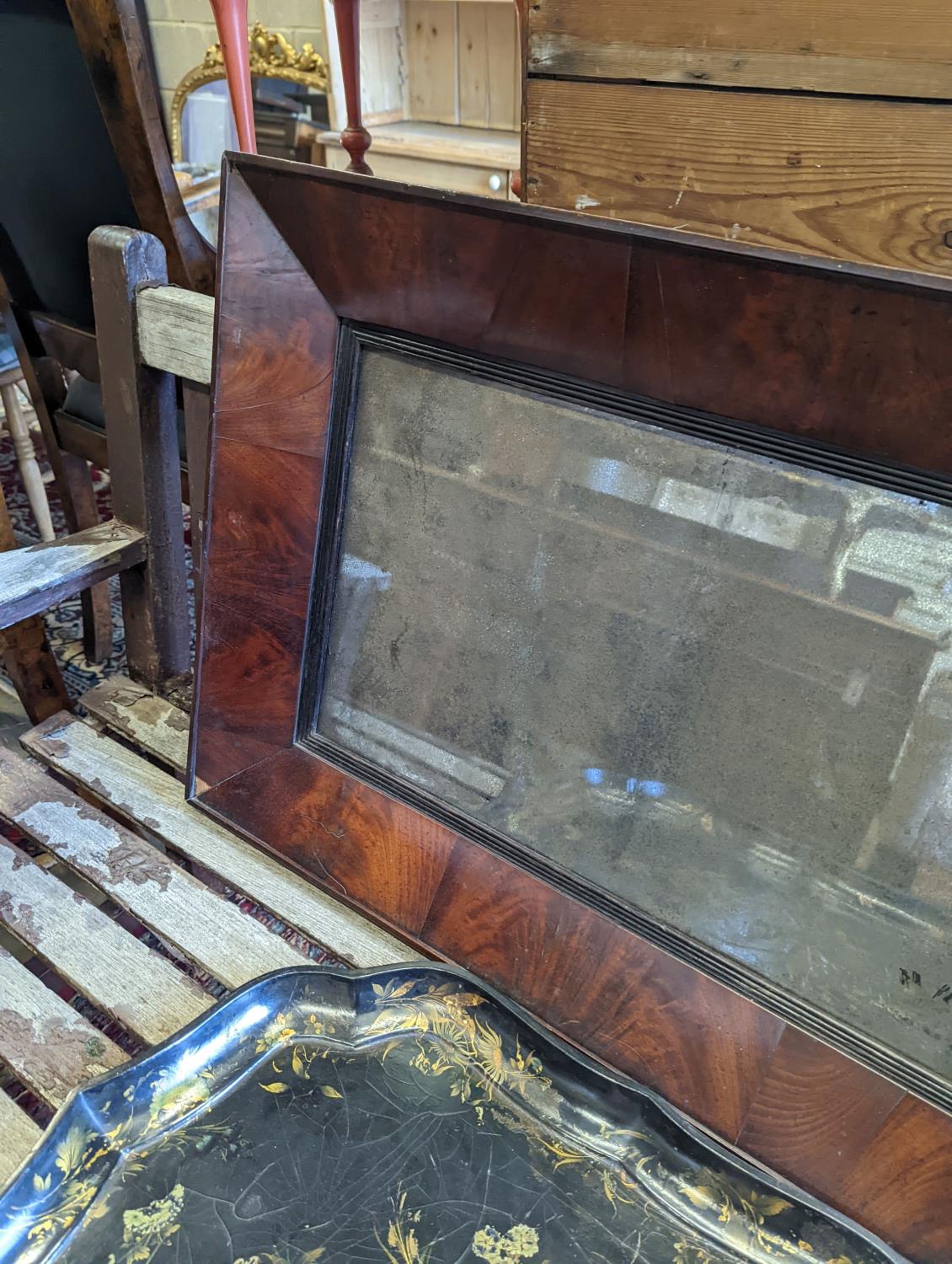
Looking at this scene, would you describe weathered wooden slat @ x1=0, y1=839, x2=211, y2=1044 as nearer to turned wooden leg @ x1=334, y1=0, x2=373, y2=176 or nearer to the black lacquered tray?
the black lacquered tray

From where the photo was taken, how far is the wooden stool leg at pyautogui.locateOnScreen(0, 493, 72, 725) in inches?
45.1

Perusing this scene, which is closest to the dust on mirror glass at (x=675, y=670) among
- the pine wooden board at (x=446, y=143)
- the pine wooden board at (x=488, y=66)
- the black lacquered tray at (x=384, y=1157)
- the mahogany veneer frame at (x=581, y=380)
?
the mahogany veneer frame at (x=581, y=380)

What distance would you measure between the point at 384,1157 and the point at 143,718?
0.60 meters

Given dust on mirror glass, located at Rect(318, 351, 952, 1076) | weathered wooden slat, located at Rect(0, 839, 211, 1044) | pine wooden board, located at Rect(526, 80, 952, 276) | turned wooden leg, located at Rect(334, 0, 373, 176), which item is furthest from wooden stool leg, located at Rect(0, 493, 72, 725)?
turned wooden leg, located at Rect(334, 0, 373, 176)

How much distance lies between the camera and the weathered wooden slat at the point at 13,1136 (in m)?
0.70

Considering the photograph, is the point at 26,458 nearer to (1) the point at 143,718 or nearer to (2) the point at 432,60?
(1) the point at 143,718

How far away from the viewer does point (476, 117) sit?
2.49 m

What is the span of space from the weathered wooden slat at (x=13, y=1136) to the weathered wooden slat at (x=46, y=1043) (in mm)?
20

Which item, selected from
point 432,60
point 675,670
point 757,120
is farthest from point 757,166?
point 432,60

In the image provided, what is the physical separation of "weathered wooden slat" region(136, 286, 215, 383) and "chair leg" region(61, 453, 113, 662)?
0.79 meters

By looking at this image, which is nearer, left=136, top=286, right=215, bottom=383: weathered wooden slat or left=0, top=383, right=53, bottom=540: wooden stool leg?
left=136, top=286, right=215, bottom=383: weathered wooden slat

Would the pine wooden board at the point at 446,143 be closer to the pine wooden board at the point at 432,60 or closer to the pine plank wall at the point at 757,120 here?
the pine wooden board at the point at 432,60

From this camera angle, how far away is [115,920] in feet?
2.95

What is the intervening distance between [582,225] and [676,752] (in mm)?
340
